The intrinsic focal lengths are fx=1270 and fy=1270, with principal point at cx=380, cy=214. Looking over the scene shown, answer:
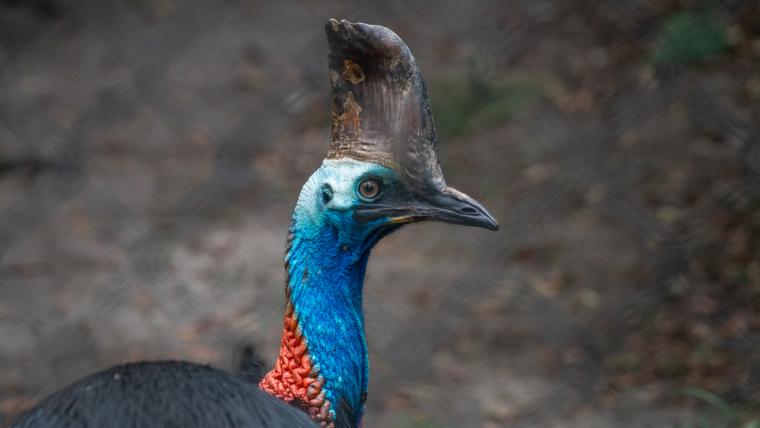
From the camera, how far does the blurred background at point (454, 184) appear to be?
295 cm

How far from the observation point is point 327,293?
1715 mm

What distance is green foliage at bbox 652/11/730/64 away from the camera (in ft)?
11.5

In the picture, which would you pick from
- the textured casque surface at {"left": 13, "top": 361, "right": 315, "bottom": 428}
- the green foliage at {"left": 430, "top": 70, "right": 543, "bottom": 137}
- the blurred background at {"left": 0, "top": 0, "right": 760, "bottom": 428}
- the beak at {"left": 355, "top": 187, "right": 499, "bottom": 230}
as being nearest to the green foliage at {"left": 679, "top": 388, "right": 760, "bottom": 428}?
the blurred background at {"left": 0, "top": 0, "right": 760, "bottom": 428}

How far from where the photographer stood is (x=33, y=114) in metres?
3.95

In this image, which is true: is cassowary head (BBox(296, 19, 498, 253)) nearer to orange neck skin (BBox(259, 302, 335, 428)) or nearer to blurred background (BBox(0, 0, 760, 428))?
orange neck skin (BBox(259, 302, 335, 428))

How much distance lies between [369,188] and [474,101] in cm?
209

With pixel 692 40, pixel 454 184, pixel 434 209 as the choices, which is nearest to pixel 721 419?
pixel 434 209

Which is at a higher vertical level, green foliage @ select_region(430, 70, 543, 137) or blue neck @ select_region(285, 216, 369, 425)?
green foliage @ select_region(430, 70, 543, 137)

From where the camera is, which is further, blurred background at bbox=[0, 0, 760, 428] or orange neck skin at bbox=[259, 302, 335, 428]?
blurred background at bbox=[0, 0, 760, 428]

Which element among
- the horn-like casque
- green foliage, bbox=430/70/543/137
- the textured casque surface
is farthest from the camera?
green foliage, bbox=430/70/543/137

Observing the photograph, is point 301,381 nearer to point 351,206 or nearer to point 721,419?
point 351,206

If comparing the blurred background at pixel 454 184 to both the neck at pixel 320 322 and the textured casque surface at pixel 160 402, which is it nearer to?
the neck at pixel 320 322

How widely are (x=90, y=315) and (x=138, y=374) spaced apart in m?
1.88

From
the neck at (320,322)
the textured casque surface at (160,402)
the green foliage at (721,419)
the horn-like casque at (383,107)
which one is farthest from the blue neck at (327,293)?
the green foliage at (721,419)
